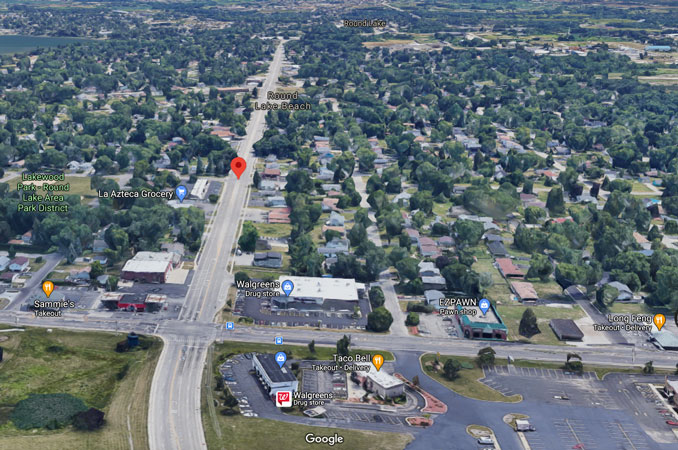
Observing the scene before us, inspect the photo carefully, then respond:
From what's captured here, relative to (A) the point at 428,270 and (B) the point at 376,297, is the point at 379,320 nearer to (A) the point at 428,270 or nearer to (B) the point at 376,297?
(B) the point at 376,297

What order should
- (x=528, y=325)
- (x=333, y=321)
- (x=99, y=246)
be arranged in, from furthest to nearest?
(x=99, y=246) → (x=333, y=321) → (x=528, y=325)

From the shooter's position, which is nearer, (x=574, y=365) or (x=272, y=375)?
(x=272, y=375)

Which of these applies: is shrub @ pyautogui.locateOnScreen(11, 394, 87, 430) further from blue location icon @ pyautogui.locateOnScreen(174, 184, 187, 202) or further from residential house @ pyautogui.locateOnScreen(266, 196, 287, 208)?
residential house @ pyautogui.locateOnScreen(266, 196, 287, 208)

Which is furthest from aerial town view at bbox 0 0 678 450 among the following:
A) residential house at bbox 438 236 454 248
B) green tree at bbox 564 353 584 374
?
residential house at bbox 438 236 454 248

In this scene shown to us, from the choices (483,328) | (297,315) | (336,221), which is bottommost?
(336,221)

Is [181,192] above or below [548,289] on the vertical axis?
above

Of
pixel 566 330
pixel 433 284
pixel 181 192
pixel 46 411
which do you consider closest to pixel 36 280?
pixel 46 411
